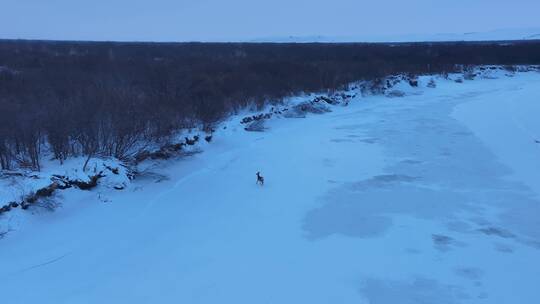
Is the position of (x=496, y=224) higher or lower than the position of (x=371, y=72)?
lower

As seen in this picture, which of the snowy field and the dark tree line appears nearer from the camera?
the snowy field

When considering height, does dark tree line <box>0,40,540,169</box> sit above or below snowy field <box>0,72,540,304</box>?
above

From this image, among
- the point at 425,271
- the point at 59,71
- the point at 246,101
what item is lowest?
the point at 425,271

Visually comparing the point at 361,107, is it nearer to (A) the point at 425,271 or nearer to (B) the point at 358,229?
(B) the point at 358,229

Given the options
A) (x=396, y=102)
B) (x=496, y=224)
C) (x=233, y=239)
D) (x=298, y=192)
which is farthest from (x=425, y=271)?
(x=396, y=102)

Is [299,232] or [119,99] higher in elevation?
[119,99]

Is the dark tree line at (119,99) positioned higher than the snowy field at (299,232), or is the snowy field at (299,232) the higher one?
the dark tree line at (119,99)

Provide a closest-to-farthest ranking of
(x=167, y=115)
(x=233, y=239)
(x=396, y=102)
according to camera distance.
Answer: (x=233, y=239) < (x=167, y=115) < (x=396, y=102)

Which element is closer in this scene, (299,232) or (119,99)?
(299,232)
